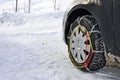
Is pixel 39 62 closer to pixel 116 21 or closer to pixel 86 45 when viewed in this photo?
pixel 86 45

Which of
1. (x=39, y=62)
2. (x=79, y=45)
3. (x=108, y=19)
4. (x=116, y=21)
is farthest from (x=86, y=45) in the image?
(x=39, y=62)

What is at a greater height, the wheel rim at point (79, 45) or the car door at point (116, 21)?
the car door at point (116, 21)

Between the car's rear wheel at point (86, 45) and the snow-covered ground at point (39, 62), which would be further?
the snow-covered ground at point (39, 62)

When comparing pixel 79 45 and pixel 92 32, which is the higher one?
pixel 92 32

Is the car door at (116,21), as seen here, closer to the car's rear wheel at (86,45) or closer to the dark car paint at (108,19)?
the dark car paint at (108,19)

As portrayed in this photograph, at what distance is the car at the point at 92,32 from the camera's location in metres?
3.35

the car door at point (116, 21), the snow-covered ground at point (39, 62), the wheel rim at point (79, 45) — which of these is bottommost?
the snow-covered ground at point (39, 62)

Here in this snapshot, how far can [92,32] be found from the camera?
3.82 metres

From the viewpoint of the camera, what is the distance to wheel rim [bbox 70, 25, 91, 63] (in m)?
3.88

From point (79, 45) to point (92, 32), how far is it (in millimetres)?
281

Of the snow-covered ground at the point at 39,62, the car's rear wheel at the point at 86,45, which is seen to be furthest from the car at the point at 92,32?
the snow-covered ground at the point at 39,62

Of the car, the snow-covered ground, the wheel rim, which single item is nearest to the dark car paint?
the car

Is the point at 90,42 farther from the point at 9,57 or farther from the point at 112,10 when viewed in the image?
Answer: the point at 9,57

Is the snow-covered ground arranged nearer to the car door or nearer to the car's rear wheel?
the car's rear wheel
